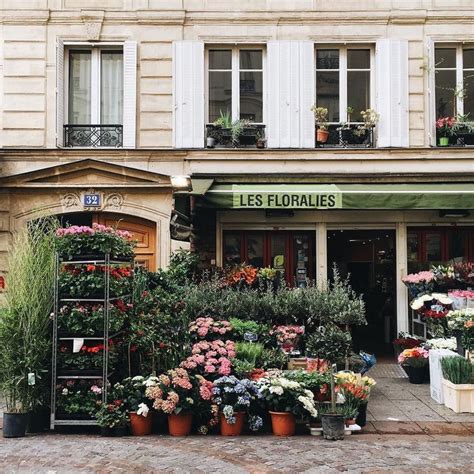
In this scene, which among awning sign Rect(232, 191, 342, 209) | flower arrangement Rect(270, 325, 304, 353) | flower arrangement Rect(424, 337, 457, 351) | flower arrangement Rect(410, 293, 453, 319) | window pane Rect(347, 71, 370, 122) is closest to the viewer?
flower arrangement Rect(270, 325, 304, 353)

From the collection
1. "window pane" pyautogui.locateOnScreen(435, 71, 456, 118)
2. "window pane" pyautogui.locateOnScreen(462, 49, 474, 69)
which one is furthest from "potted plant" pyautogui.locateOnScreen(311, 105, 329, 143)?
"window pane" pyautogui.locateOnScreen(462, 49, 474, 69)

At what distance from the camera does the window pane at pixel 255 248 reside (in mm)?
12211

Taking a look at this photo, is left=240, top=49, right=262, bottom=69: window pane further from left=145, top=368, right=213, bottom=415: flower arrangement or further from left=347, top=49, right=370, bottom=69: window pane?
left=145, top=368, right=213, bottom=415: flower arrangement

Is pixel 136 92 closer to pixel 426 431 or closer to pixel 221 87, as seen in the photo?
pixel 221 87

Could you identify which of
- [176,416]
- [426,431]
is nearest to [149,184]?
[176,416]

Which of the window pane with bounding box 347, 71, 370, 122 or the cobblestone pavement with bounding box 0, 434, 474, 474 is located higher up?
the window pane with bounding box 347, 71, 370, 122

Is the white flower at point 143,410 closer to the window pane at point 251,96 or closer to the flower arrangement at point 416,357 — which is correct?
the flower arrangement at point 416,357

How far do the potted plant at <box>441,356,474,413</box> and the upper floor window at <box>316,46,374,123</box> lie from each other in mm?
5581

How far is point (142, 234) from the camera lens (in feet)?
40.1

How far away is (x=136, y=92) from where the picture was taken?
12.0 metres

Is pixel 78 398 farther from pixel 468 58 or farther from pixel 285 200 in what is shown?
pixel 468 58

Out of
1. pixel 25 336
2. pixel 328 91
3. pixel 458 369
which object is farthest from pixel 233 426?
pixel 328 91

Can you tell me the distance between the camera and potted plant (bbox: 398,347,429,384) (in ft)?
32.8

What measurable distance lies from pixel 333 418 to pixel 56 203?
23.3ft
